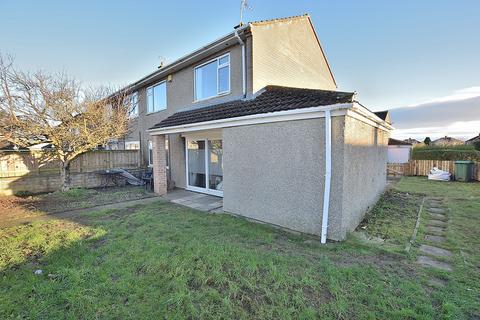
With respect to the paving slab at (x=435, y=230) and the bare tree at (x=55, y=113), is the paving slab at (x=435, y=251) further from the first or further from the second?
the bare tree at (x=55, y=113)

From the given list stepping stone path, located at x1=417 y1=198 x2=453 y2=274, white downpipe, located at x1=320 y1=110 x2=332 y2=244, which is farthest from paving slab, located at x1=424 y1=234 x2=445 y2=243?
white downpipe, located at x1=320 y1=110 x2=332 y2=244

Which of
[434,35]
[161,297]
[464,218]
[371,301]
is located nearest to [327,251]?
[371,301]

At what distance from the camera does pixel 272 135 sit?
19.8 ft

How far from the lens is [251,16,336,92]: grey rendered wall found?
862 cm

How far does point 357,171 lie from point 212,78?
7.19 m

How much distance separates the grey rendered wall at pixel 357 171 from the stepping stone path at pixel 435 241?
1439mm

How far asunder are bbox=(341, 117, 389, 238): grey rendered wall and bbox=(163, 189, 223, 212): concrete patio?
411cm

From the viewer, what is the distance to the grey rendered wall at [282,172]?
518 centimetres

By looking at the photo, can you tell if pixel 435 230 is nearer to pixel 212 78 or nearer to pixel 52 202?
pixel 212 78

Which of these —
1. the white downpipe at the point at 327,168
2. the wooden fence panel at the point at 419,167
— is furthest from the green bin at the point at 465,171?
the white downpipe at the point at 327,168

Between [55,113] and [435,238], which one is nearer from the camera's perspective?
[435,238]

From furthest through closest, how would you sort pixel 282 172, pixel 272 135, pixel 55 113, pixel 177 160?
pixel 177 160, pixel 55 113, pixel 272 135, pixel 282 172

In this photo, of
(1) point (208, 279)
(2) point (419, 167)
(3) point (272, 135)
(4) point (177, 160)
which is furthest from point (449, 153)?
(1) point (208, 279)

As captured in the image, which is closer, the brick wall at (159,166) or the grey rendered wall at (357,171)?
the grey rendered wall at (357,171)
